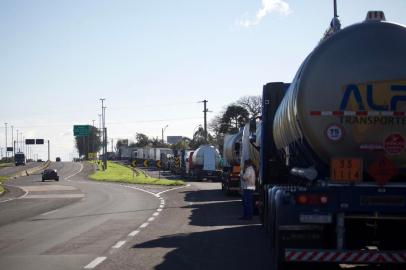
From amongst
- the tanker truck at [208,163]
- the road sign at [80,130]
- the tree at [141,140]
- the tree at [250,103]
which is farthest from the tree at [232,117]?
the tree at [141,140]

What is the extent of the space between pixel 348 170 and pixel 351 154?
0.37 m

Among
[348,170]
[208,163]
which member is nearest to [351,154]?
[348,170]

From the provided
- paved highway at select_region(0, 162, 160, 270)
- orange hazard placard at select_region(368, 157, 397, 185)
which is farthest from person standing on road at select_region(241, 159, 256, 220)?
orange hazard placard at select_region(368, 157, 397, 185)

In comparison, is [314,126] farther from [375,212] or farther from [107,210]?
[107,210]

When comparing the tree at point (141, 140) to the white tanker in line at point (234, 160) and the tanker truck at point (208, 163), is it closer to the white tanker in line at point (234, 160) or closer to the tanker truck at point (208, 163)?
the tanker truck at point (208, 163)

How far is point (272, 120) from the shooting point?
1407 centimetres

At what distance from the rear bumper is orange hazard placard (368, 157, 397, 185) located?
3.11ft

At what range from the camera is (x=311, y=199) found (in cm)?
811

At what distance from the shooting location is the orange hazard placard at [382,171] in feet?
26.7

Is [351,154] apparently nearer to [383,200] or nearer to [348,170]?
[348,170]

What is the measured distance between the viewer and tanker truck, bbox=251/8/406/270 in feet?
26.4

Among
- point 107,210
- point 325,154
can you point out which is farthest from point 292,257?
point 107,210

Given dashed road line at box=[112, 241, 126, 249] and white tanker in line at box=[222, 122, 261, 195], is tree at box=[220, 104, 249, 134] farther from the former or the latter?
dashed road line at box=[112, 241, 126, 249]

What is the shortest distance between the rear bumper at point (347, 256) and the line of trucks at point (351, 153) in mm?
13
